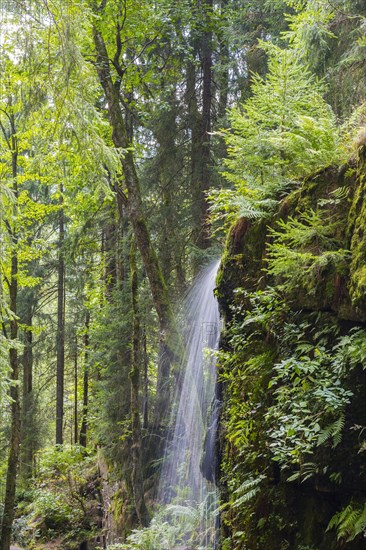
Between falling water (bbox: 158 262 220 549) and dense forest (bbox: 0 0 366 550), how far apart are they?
54 millimetres

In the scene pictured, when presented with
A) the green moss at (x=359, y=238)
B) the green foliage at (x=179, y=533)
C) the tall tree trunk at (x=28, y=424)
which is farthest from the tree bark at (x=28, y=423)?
the green moss at (x=359, y=238)

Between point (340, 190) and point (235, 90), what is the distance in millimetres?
10346

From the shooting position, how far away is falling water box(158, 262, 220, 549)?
921 centimetres

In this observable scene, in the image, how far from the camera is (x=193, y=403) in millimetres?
9898

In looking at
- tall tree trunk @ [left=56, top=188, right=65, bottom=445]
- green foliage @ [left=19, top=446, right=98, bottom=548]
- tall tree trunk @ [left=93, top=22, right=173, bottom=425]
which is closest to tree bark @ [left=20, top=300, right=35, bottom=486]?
tall tree trunk @ [left=56, top=188, right=65, bottom=445]

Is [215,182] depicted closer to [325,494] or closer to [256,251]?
[256,251]

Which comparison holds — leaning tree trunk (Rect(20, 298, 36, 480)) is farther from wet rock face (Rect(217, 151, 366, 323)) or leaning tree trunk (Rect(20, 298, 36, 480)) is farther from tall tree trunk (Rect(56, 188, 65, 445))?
wet rock face (Rect(217, 151, 366, 323))

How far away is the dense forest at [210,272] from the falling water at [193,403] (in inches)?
2.1

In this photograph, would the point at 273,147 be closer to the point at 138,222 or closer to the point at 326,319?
the point at 326,319

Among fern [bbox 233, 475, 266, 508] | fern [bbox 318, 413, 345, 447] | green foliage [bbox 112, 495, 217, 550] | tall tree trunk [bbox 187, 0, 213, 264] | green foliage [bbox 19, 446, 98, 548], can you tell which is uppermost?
tall tree trunk [bbox 187, 0, 213, 264]

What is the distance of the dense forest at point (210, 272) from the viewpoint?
3963 mm

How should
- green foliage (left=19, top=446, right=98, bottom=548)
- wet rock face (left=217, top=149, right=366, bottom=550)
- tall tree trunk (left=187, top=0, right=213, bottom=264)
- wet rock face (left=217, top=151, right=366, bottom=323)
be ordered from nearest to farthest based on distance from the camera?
wet rock face (left=217, top=149, right=366, bottom=550) < wet rock face (left=217, top=151, right=366, bottom=323) < tall tree trunk (left=187, top=0, right=213, bottom=264) < green foliage (left=19, top=446, right=98, bottom=548)

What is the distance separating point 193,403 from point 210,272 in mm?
2652

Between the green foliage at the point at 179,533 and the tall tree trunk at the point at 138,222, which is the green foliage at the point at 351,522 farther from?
the tall tree trunk at the point at 138,222
